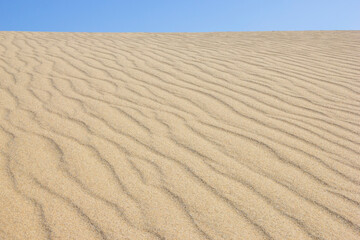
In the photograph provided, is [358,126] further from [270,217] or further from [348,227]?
[270,217]

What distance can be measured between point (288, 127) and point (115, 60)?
9.58 feet

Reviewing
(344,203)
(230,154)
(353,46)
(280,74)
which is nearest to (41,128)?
(230,154)

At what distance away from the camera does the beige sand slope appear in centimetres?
159

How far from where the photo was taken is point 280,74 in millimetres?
4039

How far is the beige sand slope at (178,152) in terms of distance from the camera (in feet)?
5.22

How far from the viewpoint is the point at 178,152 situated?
220cm

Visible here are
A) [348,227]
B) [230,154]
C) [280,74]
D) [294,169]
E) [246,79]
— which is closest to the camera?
[348,227]

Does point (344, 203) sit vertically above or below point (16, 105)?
below

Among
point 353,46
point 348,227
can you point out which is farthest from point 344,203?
point 353,46

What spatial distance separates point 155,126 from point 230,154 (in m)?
0.68

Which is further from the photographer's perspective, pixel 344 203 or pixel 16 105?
pixel 16 105

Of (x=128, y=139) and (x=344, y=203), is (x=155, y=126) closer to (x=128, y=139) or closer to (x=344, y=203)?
(x=128, y=139)

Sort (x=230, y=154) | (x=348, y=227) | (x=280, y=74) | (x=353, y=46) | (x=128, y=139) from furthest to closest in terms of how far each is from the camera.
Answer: (x=353, y=46) < (x=280, y=74) < (x=128, y=139) < (x=230, y=154) < (x=348, y=227)

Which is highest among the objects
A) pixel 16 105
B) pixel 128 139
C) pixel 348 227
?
pixel 16 105
